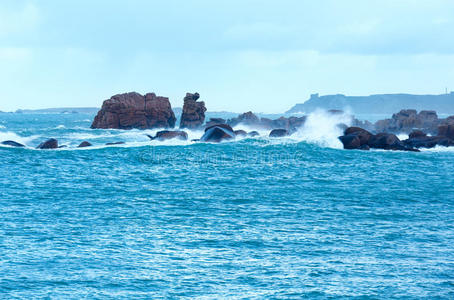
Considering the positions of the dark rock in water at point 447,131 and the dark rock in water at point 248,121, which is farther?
the dark rock in water at point 248,121

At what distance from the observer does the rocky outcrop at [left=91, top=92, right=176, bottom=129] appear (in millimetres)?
112562

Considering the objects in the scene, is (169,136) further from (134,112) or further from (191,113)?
(134,112)

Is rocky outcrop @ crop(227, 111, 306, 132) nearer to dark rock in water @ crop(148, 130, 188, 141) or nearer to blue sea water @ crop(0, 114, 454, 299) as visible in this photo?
dark rock in water @ crop(148, 130, 188, 141)

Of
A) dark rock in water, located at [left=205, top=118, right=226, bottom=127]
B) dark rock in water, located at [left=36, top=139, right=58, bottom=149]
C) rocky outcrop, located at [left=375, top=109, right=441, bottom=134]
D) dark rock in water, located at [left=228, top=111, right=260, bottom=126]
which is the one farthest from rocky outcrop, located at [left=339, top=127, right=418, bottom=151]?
dark rock in water, located at [left=228, top=111, right=260, bottom=126]

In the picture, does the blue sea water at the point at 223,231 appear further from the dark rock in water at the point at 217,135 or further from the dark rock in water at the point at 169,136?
the dark rock in water at the point at 169,136

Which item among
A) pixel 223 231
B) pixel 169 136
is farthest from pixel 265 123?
pixel 223 231

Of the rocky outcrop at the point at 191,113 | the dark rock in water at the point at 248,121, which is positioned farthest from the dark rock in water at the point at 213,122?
the dark rock in water at the point at 248,121

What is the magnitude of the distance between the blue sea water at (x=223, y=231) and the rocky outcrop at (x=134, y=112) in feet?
229

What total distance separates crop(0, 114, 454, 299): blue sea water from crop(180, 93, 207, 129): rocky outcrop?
6552 cm

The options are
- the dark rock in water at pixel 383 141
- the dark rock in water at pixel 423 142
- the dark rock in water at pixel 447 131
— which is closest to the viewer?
the dark rock in water at pixel 383 141

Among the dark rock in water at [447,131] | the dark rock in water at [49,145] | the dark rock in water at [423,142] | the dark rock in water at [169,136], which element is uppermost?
the dark rock in water at [447,131]

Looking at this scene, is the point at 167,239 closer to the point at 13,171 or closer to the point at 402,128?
the point at 13,171

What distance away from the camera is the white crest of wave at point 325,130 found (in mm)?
58869

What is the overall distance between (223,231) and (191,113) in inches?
3519
